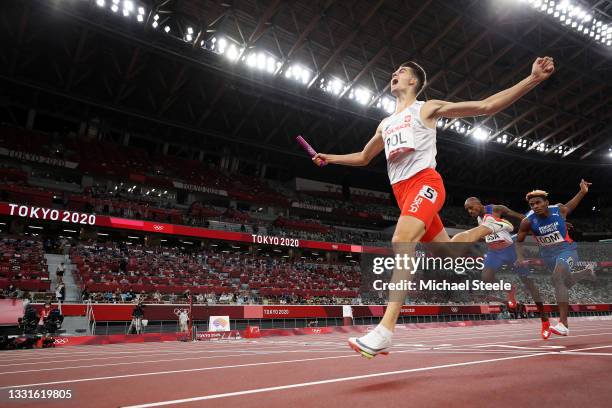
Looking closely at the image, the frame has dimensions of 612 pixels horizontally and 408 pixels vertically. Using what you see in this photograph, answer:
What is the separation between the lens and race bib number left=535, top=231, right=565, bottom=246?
6.44m

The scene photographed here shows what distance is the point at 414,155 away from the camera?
11.0ft

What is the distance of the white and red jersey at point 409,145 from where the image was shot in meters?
3.31

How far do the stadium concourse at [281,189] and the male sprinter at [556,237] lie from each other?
44 mm

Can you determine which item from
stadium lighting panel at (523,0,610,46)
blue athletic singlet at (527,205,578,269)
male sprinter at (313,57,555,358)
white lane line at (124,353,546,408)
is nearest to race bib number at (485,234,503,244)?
blue athletic singlet at (527,205,578,269)

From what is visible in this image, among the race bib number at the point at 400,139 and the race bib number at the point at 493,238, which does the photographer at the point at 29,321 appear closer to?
the race bib number at the point at 493,238

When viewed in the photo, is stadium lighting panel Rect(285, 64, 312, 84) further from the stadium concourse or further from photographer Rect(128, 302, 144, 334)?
photographer Rect(128, 302, 144, 334)

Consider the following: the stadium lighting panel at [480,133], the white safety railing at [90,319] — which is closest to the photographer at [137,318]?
the white safety railing at [90,319]

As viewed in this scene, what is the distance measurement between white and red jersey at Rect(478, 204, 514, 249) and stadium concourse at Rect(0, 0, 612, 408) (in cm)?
5

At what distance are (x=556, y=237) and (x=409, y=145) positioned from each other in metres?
4.57

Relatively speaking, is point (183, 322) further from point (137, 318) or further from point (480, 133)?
point (480, 133)

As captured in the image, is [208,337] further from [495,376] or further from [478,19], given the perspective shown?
[478,19]

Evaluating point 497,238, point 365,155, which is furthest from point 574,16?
point 365,155

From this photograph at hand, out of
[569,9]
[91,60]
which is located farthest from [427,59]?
[91,60]

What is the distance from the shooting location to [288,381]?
296cm
